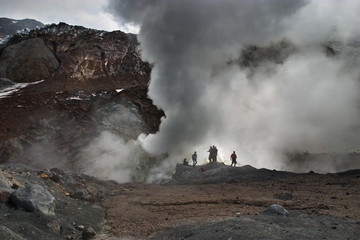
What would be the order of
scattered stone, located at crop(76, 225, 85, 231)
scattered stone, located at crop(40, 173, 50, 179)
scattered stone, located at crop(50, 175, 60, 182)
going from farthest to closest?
scattered stone, located at crop(50, 175, 60, 182)
scattered stone, located at crop(40, 173, 50, 179)
scattered stone, located at crop(76, 225, 85, 231)

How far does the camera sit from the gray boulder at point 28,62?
31109 mm

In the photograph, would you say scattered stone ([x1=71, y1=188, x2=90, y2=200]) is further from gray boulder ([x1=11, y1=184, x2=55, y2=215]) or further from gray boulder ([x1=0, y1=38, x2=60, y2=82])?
gray boulder ([x1=0, y1=38, x2=60, y2=82])

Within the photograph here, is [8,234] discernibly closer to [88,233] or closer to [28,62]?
[88,233]

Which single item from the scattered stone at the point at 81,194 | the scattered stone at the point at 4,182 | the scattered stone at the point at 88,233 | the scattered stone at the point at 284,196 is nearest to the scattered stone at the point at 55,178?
the scattered stone at the point at 81,194

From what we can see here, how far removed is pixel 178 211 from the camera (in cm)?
760

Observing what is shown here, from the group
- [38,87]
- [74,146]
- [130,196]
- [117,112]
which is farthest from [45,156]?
[38,87]

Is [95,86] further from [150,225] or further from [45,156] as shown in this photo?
[150,225]

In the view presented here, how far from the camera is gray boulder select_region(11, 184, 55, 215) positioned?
565cm

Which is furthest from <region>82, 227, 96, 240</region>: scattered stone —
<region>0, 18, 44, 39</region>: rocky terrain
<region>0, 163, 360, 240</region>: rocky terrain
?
<region>0, 18, 44, 39</region>: rocky terrain

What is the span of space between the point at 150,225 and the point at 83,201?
10.2 ft

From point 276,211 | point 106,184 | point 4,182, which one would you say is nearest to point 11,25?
point 106,184

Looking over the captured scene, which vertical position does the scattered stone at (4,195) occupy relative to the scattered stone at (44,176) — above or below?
below

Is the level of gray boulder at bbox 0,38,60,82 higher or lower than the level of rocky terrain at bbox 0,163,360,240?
higher

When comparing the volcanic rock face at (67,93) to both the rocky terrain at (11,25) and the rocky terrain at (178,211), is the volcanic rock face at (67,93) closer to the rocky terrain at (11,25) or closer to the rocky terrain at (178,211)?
the rocky terrain at (178,211)
